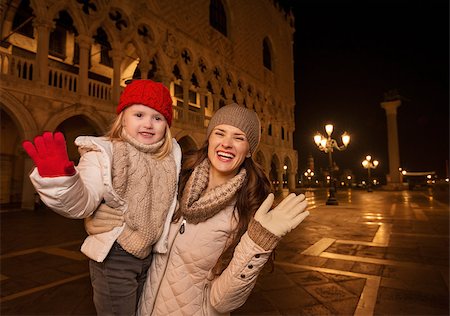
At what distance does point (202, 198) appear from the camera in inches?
54.5

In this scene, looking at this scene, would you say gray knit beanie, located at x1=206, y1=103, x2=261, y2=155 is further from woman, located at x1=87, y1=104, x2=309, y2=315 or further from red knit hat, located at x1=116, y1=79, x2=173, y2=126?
red knit hat, located at x1=116, y1=79, x2=173, y2=126

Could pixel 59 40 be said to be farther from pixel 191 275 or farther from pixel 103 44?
pixel 191 275

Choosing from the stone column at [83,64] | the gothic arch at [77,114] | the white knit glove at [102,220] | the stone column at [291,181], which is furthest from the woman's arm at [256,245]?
the stone column at [291,181]

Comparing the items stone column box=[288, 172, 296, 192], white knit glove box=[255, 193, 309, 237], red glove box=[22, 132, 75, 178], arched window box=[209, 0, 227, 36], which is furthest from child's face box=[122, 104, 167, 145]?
stone column box=[288, 172, 296, 192]

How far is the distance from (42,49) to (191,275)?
11.5 metres

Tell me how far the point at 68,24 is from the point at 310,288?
14.8 metres

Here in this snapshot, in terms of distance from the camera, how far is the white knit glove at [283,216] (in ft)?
3.93

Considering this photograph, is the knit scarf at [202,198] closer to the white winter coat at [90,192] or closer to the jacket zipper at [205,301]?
the white winter coat at [90,192]

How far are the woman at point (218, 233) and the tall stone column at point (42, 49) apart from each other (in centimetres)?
1068

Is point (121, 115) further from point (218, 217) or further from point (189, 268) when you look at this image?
point (189, 268)

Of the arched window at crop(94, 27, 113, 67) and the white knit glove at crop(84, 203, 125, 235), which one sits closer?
the white knit glove at crop(84, 203, 125, 235)

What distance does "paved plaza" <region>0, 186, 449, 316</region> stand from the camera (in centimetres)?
285

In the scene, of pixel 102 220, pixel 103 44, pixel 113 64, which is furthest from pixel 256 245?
pixel 103 44

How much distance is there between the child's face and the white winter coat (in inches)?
6.1
